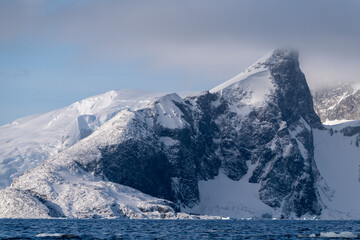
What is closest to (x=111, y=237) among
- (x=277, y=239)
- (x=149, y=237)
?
(x=149, y=237)

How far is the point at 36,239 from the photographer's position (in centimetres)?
18462

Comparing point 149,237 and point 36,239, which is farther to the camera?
point 149,237

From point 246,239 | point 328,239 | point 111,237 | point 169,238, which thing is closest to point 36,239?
point 111,237

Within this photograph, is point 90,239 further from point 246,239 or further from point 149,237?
point 246,239

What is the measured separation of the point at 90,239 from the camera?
188 metres

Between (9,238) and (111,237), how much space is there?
28.7 m

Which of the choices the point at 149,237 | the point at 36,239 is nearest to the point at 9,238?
the point at 36,239

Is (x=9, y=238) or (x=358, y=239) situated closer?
(x=9, y=238)

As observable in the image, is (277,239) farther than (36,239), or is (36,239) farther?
(277,239)

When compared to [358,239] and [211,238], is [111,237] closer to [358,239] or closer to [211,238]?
[211,238]

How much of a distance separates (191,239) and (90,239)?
1089 inches

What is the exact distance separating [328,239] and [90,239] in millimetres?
65553

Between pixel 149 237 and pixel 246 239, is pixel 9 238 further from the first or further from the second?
pixel 246 239

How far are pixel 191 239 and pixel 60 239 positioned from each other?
3541cm
